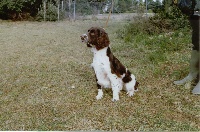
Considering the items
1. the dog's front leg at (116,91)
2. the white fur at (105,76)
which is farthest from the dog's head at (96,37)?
the dog's front leg at (116,91)

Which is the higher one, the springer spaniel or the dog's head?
the dog's head

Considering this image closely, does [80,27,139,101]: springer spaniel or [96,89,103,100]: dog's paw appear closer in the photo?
[80,27,139,101]: springer spaniel

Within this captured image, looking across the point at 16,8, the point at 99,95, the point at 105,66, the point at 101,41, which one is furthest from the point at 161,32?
the point at 16,8

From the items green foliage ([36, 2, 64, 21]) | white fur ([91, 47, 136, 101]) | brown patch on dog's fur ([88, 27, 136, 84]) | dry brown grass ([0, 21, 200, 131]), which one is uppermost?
green foliage ([36, 2, 64, 21])

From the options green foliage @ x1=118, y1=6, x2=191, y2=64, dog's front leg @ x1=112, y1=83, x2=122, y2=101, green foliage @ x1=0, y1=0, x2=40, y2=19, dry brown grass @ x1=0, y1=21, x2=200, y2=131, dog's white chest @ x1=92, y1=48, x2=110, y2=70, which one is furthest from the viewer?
green foliage @ x1=0, y1=0, x2=40, y2=19

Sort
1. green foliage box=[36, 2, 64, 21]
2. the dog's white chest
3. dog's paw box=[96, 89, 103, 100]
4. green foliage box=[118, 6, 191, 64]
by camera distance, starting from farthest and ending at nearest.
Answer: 1. green foliage box=[36, 2, 64, 21]
2. green foliage box=[118, 6, 191, 64]
3. dog's paw box=[96, 89, 103, 100]
4. the dog's white chest

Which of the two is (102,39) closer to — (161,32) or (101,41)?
(101,41)

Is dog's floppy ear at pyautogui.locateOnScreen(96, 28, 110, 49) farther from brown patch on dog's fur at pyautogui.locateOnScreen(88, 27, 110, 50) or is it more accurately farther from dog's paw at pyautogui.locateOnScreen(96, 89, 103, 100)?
dog's paw at pyautogui.locateOnScreen(96, 89, 103, 100)

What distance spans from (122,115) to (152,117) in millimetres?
387

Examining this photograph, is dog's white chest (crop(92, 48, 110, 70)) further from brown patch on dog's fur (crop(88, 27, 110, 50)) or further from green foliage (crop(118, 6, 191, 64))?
green foliage (crop(118, 6, 191, 64))

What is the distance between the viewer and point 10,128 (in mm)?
3846

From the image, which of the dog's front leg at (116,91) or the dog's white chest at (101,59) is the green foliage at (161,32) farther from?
the dog's white chest at (101,59)

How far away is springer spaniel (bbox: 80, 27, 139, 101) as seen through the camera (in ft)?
13.8

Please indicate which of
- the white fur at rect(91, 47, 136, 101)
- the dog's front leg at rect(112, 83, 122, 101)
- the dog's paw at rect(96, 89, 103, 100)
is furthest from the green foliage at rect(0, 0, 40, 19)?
the dog's front leg at rect(112, 83, 122, 101)
